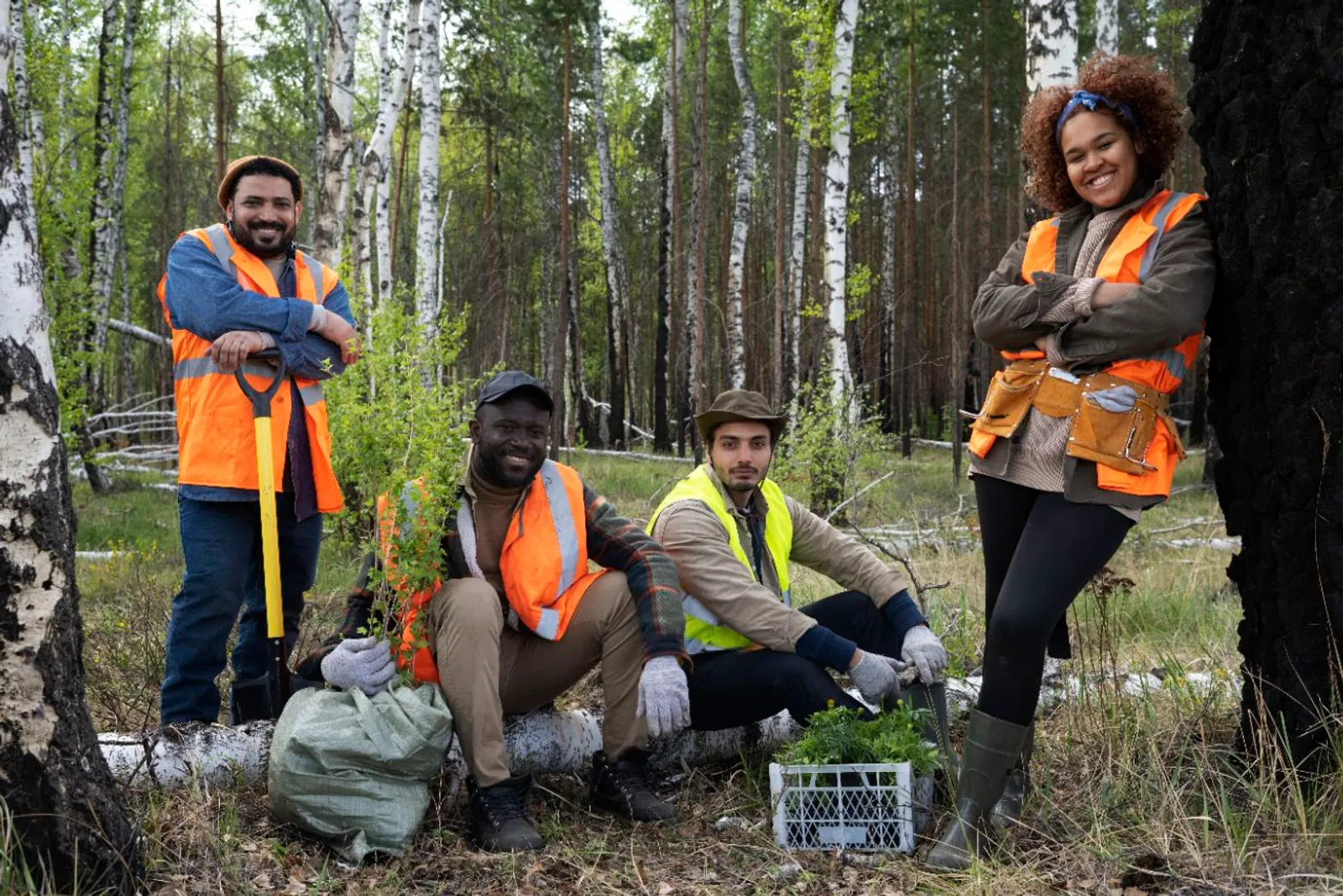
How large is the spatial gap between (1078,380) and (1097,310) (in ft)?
0.64

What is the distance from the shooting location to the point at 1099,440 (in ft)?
9.12

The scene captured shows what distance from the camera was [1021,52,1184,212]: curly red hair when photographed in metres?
2.89

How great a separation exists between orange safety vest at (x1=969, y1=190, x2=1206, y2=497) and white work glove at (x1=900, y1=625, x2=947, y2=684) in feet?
3.31

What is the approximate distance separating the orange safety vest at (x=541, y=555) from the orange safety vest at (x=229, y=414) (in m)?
0.46

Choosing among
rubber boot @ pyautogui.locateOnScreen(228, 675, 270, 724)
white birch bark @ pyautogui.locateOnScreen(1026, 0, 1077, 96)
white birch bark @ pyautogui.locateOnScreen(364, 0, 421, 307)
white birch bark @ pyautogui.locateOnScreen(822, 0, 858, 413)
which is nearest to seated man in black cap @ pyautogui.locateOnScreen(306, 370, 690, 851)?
rubber boot @ pyautogui.locateOnScreen(228, 675, 270, 724)

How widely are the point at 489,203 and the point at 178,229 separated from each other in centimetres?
799

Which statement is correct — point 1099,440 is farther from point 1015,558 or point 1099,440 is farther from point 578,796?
point 578,796

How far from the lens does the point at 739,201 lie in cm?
1670

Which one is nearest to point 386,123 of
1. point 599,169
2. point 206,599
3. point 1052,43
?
point 1052,43

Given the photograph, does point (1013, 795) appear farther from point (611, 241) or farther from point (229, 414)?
point (611, 241)

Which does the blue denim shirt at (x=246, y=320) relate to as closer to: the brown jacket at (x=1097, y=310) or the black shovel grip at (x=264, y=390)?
the black shovel grip at (x=264, y=390)

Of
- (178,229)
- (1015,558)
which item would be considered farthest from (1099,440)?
(178,229)

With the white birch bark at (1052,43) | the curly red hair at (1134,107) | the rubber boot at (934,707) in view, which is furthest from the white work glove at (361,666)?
the white birch bark at (1052,43)

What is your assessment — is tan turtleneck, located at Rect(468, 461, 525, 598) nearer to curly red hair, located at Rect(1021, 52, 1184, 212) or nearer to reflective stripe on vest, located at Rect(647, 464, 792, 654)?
reflective stripe on vest, located at Rect(647, 464, 792, 654)
